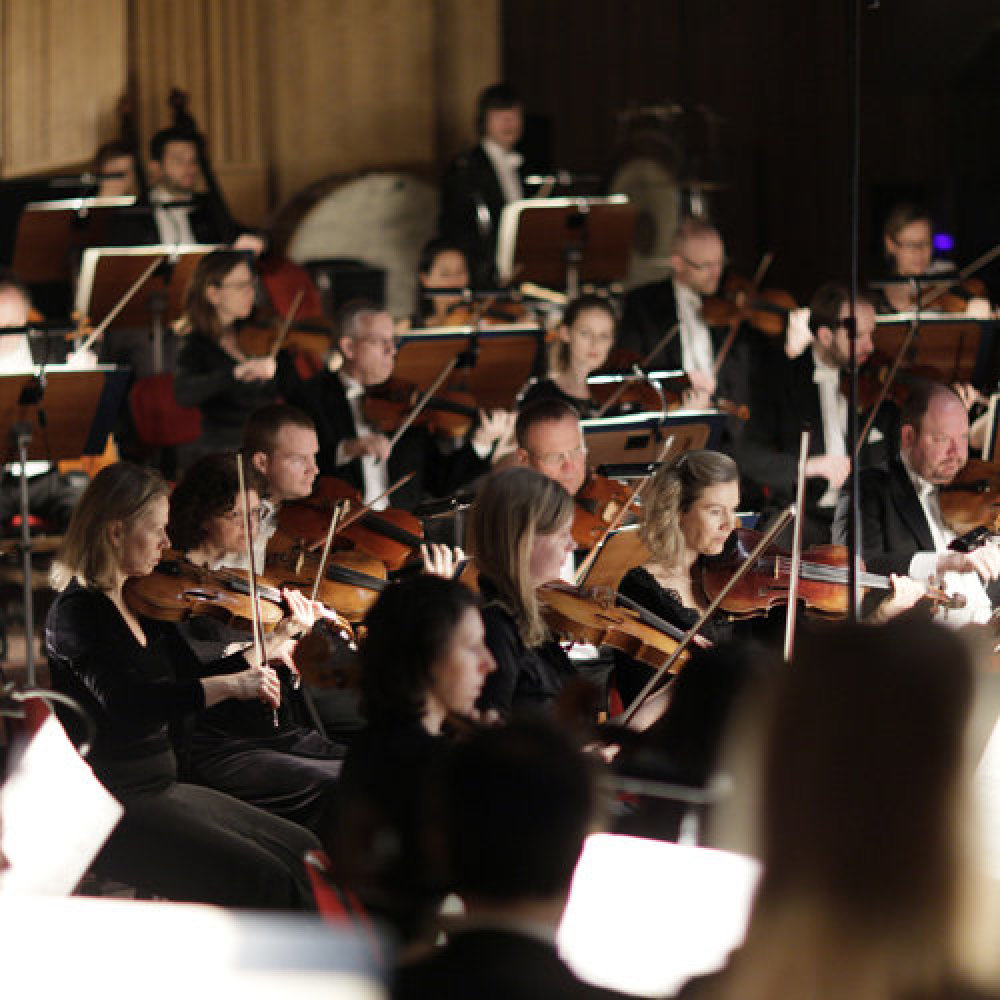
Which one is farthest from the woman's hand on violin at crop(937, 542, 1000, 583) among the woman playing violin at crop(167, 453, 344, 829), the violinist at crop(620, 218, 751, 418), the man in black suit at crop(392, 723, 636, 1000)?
the man in black suit at crop(392, 723, 636, 1000)

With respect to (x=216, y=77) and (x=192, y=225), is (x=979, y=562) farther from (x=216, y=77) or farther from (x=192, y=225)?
(x=216, y=77)

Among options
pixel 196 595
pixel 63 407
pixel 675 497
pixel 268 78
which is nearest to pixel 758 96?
pixel 268 78

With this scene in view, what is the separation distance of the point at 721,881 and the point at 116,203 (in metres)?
4.14

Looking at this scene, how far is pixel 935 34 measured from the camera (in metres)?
7.76

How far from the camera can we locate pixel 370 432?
4562mm

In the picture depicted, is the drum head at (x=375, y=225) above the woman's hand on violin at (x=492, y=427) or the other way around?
above

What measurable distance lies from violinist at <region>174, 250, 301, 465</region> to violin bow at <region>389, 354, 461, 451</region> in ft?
1.39

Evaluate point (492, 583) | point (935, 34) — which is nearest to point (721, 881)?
point (492, 583)

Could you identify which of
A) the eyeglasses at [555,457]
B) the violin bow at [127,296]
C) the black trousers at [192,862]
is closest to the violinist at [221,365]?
the violin bow at [127,296]

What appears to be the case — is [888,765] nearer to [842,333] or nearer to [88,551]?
[88,551]

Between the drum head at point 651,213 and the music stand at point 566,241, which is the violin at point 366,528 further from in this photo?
the drum head at point 651,213

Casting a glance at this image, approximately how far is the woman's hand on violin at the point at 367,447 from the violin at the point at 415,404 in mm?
89

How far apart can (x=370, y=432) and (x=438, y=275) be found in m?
1.28

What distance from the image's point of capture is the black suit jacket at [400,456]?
14.7 feet
